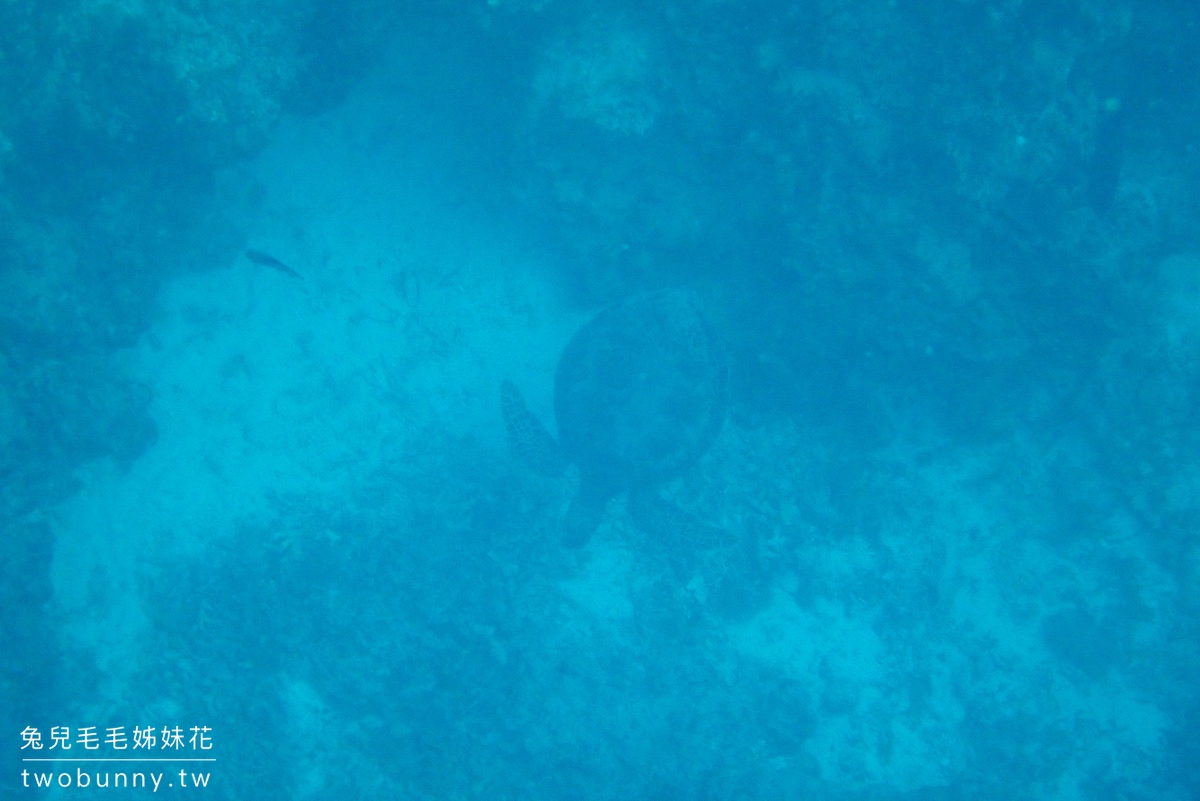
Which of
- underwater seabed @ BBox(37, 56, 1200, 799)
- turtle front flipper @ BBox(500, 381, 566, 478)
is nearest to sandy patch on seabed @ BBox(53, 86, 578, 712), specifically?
underwater seabed @ BBox(37, 56, 1200, 799)

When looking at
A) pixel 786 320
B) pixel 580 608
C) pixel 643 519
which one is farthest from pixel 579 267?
pixel 580 608

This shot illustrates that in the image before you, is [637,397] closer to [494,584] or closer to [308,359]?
[494,584]

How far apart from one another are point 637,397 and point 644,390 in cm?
9

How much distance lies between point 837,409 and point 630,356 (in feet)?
8.44

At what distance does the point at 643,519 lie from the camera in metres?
6.66

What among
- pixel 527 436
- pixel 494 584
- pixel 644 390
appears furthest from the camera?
pixel 494 584

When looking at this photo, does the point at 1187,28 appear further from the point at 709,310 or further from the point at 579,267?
the point at 579,267

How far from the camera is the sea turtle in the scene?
18.9 ft

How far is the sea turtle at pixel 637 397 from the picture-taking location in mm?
5746

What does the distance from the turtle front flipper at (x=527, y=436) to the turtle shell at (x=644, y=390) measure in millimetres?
392

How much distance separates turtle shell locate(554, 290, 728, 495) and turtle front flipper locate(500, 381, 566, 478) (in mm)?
392

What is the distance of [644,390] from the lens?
18.8ft

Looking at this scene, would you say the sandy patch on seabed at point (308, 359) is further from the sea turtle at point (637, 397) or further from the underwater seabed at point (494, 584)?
the sea turtle at point (637, 397)

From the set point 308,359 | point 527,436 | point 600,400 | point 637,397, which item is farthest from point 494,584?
point 308,359
